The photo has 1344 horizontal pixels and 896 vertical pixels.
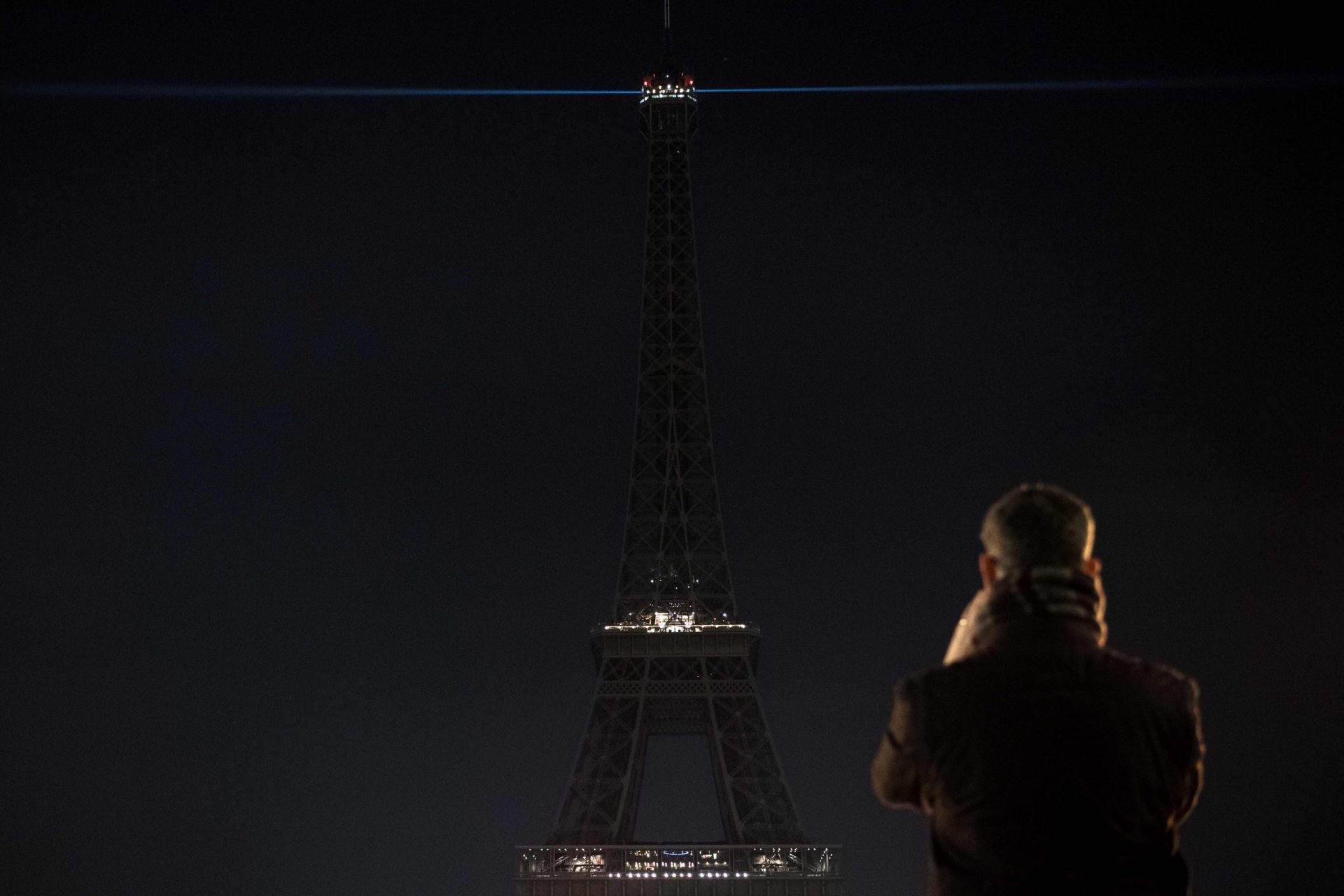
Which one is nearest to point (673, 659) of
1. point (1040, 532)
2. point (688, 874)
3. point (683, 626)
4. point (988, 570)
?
point (683, 626)

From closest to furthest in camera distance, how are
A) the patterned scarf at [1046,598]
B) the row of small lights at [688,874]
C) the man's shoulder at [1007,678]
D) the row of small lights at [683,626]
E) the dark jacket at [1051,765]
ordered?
the dark jacket at [1051,765]
the man's shoulder at [1007,678]
the patterned scarf at [1046,598]
the row of small lights at [688,874]
the row of small lights at [683,626]

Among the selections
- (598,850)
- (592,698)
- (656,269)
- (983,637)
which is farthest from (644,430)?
(983,637)

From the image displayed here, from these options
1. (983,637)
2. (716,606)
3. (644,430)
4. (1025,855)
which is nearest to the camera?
(1025,855)

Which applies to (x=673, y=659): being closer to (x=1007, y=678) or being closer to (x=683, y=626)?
(x=683, y=626)

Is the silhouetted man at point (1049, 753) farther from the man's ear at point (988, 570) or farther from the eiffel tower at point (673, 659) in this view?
the eiffel tower at point (673, 659)

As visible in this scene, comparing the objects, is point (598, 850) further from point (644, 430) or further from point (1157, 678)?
point (1157, 678)

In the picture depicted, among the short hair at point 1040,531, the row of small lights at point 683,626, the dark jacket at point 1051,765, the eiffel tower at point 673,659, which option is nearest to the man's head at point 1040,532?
the short hair at point 1040,531

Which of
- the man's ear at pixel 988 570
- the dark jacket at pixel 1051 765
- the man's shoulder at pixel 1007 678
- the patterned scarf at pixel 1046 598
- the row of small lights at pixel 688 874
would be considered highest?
the row of small lights at pixel 688 874
